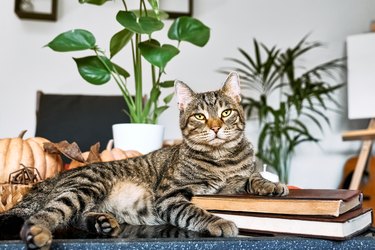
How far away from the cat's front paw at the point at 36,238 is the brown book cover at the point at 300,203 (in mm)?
282

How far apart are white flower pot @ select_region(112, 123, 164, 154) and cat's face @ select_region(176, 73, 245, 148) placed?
1.21ft

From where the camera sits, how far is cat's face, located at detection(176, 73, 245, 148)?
87cm

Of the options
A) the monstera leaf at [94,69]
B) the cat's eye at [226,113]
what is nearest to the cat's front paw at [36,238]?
the cat's eye at [226,113]

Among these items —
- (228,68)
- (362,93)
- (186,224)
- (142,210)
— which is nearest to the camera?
(186,224)

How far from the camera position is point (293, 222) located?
0.59 metres

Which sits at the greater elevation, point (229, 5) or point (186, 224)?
point (229, 5)

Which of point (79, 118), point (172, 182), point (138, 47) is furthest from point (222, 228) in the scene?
point (79, 118)

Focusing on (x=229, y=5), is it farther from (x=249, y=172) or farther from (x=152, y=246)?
(x=152, y=246)

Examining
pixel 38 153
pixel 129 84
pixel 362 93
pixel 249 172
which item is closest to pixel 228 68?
pixel 129 84

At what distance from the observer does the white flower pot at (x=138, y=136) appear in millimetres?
1316

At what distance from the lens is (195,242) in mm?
529

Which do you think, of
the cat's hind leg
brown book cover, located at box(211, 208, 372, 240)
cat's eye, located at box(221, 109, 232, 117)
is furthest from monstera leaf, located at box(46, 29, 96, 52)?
brown book cover, located at box(211, 208, 372, 240)

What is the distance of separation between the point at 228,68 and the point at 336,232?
7.33ft

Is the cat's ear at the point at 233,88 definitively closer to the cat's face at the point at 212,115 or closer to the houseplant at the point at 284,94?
the cat's face at the point at 212,115
